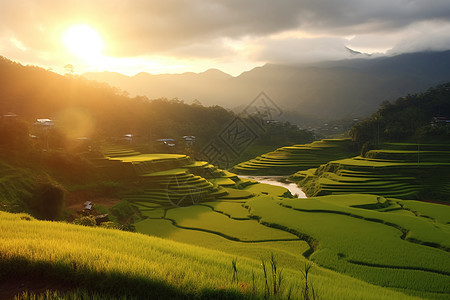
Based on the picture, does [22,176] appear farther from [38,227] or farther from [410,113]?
[410,113]

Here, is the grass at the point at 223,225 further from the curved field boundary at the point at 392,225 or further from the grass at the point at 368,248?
the curved field boundary at the point at 392,225

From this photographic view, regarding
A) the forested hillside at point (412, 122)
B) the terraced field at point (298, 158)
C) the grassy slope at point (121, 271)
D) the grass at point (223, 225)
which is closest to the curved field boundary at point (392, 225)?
the grass at point (223, 225)

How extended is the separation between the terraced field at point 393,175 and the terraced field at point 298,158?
28.3ft

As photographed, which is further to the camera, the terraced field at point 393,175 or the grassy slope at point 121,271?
the terraced field at point 393,175

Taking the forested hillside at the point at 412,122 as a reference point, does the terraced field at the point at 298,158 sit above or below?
below

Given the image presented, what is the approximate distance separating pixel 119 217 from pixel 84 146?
42.8 ft

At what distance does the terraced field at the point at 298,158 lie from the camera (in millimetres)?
48781

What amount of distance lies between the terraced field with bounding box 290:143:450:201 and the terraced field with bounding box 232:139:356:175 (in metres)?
8.61


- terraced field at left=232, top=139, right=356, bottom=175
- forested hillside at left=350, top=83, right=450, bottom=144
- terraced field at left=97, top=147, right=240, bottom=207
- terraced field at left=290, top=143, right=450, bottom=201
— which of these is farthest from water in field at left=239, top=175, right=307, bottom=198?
forested hillside at left=350, top=83, right=450, bottom=144

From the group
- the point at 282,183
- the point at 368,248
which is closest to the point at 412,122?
the point at 282,183

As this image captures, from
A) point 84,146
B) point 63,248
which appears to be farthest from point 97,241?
point 84,146

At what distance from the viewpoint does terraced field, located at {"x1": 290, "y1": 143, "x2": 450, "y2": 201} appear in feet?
99.5

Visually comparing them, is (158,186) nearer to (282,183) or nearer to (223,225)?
(223,225)

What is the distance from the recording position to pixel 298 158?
5144cm
